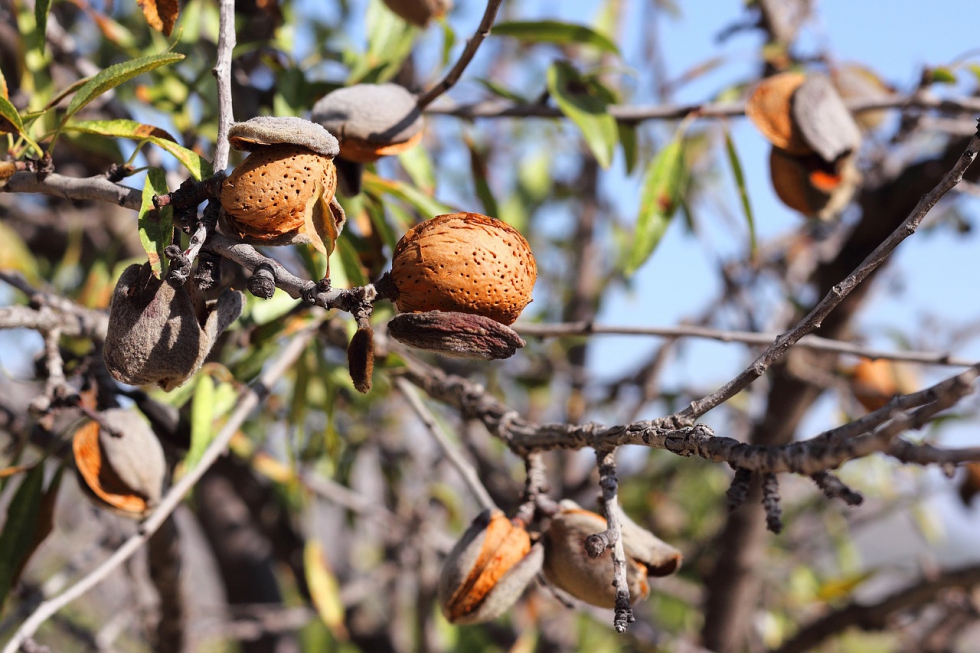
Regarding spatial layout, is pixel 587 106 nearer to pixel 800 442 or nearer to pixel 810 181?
pixel 810 181

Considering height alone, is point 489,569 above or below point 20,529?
above

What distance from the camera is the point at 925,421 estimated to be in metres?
0.45

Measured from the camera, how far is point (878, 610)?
1839 mm

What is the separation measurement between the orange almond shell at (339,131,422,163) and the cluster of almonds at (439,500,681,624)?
0.44 meters

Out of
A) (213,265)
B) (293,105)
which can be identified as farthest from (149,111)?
(213,265)

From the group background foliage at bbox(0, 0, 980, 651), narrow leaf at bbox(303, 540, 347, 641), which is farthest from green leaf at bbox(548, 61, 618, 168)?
narrow leaf at bbox(303, 540, 347, 641)

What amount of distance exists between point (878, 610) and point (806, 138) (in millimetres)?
1139

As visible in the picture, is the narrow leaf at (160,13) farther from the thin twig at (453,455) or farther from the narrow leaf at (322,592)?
the narrow leaf at (322,592)

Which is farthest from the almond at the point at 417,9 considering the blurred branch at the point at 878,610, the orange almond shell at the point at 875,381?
the blurred branch at the point at 878,610

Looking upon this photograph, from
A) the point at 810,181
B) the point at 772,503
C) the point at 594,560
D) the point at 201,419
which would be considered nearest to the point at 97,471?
the point at 201,419

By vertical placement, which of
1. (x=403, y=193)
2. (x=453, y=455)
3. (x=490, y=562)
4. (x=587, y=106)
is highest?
(x=587, y=106)

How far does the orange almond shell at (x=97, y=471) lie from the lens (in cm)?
98

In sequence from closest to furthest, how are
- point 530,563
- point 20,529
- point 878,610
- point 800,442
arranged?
1. point 800,442
2. point 530,563
3. point 20,529
4. point 878,610

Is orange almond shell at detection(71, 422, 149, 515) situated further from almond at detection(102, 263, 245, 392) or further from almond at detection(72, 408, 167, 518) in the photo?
almond at detection(102, 263, 245, 392)
